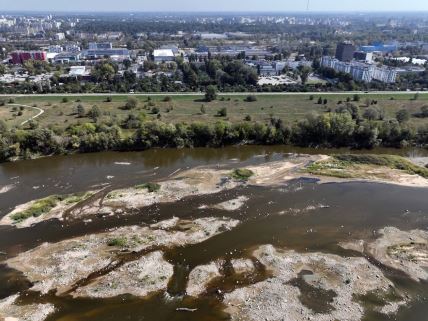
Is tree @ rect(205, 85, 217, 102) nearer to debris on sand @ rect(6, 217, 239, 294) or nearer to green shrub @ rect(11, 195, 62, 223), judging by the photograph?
green shrub @ rect(11, 195, 62, 223)

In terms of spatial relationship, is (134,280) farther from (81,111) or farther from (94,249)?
(81,111)

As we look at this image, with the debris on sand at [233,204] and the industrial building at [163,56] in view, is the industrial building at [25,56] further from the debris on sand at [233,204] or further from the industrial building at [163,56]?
the debris on sand at [233,204]

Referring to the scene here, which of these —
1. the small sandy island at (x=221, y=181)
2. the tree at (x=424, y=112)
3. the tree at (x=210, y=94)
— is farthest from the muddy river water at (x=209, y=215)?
the tree at (x=424, y=112)

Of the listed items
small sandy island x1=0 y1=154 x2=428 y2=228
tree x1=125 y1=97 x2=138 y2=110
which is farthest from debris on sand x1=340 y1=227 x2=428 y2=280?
tree x1=125 y1=97 x2=138 y2=110

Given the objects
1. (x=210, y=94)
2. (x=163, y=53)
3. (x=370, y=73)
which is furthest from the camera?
(x=163, y=53)

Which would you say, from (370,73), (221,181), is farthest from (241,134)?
(370,73)
